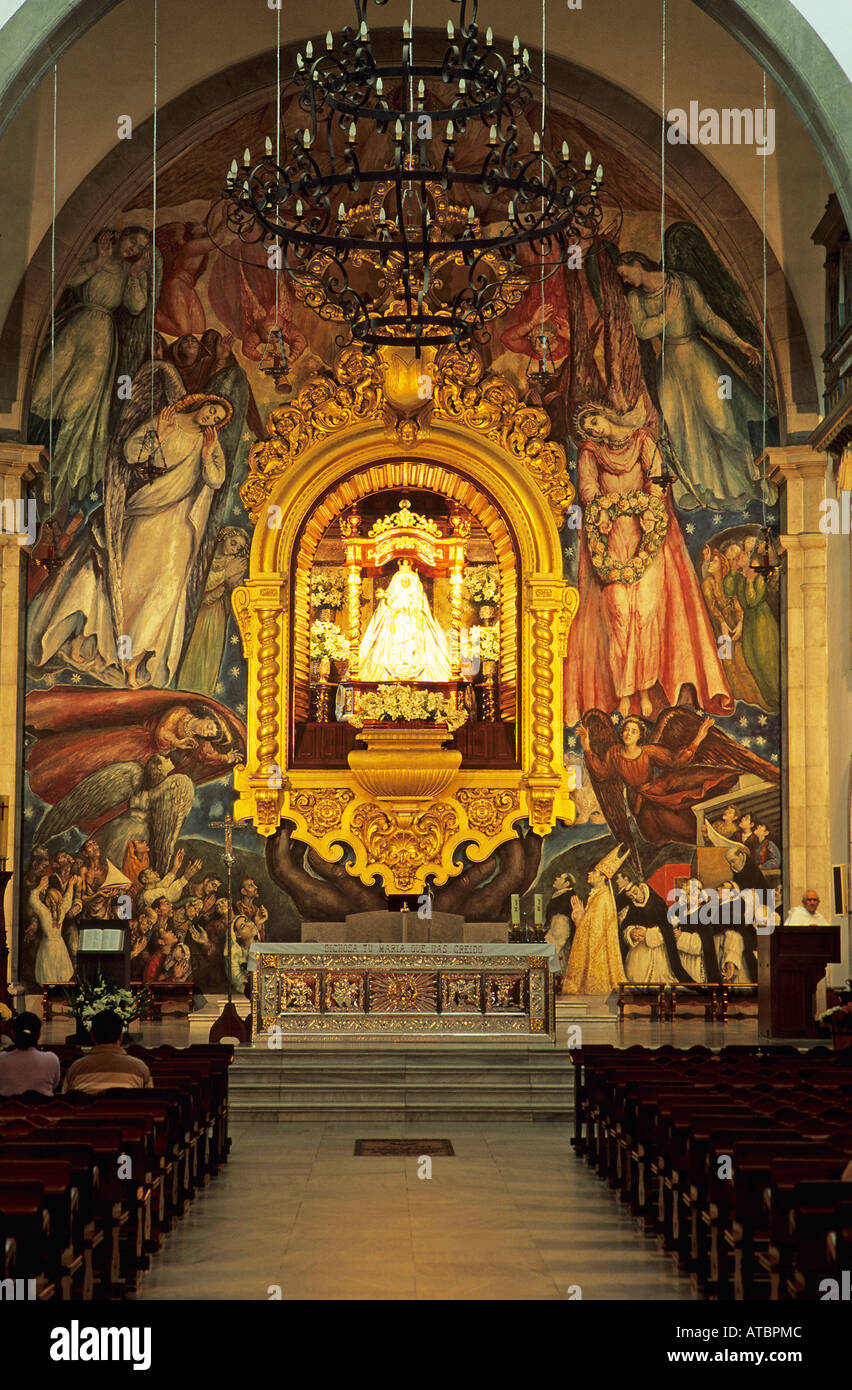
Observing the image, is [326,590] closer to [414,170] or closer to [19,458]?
[19,458]

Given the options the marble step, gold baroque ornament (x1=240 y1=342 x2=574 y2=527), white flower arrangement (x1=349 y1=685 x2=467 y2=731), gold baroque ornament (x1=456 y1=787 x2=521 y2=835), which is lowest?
the marble step

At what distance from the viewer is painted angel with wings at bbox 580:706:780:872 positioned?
18.2 meters

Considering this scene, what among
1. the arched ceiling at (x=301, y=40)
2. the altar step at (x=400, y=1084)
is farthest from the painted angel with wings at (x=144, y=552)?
the altar step at (x=400, y=1084)

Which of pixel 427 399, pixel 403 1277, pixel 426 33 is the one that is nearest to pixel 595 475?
pixel 427 399

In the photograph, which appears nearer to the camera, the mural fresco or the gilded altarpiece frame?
the mural fresco

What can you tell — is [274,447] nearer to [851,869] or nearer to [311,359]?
[311,359]

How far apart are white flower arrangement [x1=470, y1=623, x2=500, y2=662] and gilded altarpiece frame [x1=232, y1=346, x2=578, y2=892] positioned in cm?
16

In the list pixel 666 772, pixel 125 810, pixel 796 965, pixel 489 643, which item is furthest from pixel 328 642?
pixel 796 965

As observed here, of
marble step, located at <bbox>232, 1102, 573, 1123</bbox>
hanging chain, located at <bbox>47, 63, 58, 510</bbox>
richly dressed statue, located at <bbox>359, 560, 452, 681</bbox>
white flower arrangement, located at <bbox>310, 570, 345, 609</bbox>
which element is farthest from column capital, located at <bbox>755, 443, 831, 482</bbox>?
marble step, located at <bbox>232, 1102, 573, 1123</bbox>

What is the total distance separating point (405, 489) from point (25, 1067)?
11.5m

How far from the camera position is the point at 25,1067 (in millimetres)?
8719

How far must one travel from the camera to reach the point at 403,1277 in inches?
275

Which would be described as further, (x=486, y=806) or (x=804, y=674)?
(x=486, y=806)

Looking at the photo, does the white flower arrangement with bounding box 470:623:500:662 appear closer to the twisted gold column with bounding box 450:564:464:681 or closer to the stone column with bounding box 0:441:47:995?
the twisted gold column with bounding box 450:564:464:681
